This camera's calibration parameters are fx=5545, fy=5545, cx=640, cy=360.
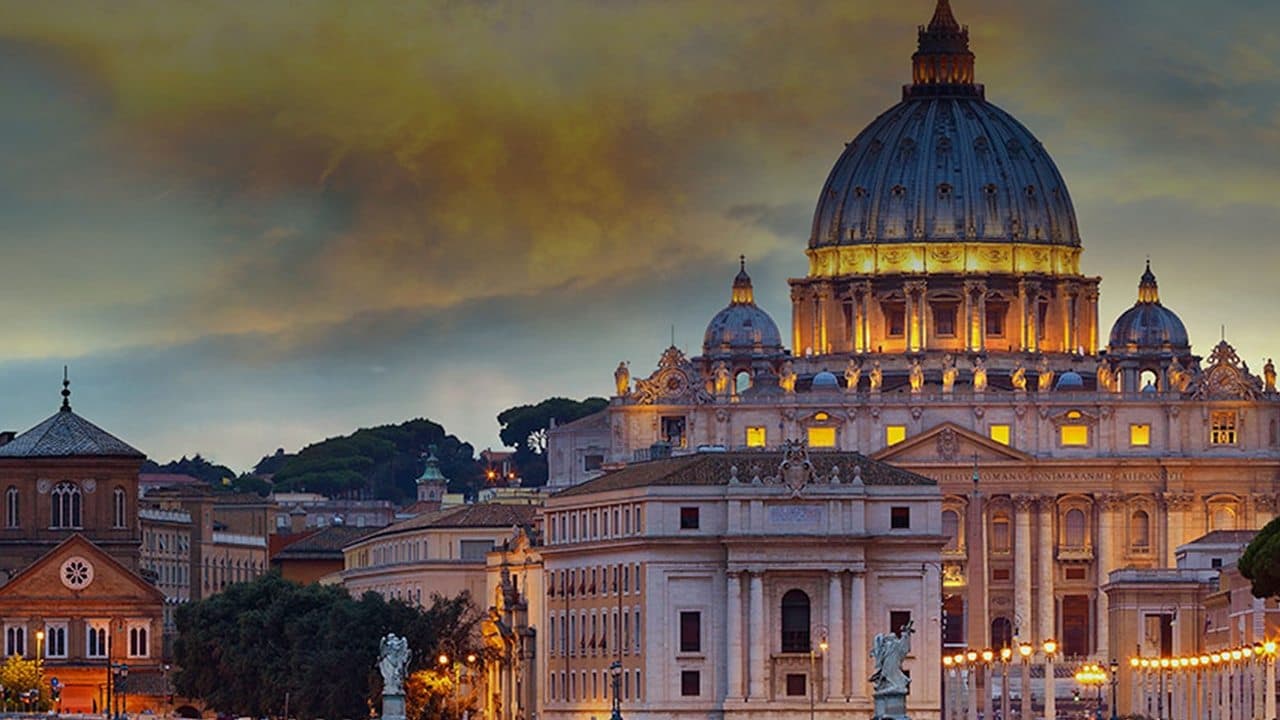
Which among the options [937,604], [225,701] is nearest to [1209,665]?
[937,604]

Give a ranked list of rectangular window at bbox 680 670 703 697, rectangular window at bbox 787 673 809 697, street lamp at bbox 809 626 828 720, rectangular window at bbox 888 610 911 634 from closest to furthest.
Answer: street lamp at bbox 809 626 828 720 → rectangular window at bbox 787 673 809 697 → rectangular window at bbox 888 610 911 634 → rectangular window at bbox 680 670 703 697

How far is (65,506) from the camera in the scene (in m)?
198

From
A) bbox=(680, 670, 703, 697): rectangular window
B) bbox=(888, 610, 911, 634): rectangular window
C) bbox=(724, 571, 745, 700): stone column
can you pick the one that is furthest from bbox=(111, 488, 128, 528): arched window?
bbox=(888, 610, 911, 634): rectangular window

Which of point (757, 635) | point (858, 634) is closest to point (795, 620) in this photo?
point (757, 635)

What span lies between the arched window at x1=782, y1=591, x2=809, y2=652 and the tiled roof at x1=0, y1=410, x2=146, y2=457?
121 ft

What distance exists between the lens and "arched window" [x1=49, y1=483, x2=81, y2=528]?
7771 inches

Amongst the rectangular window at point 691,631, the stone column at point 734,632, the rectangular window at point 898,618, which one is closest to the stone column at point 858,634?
the rectangular window at point 898,618

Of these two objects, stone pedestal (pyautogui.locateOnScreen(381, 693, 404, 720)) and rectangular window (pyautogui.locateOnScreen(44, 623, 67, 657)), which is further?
rectangular window (pyautogui.locateOnScreen(44, 623, 67, 657))

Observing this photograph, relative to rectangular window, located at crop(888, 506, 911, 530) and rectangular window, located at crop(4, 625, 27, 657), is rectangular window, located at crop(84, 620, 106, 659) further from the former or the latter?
rectangular window, located at crop(888, 506, 911, 530)

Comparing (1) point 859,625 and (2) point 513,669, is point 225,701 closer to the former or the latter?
(2) point 513,669

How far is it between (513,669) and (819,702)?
65.2 ft

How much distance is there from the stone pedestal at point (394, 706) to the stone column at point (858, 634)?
99.8 ft

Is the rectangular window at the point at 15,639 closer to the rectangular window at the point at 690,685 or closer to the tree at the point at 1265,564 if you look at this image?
the rectangular window at the point at 690,685

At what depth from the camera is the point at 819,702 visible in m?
164
